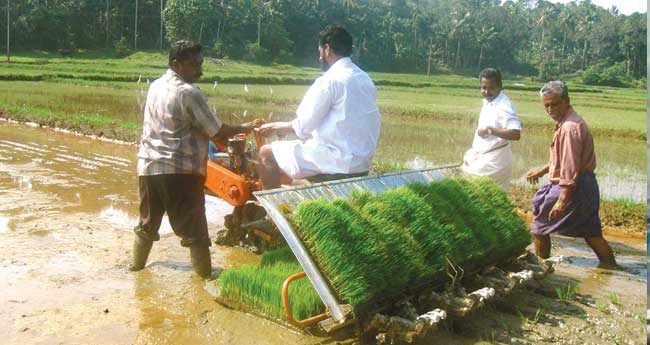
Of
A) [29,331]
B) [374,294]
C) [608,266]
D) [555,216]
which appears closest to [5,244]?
[29,331]

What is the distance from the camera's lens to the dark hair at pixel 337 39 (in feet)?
14.6

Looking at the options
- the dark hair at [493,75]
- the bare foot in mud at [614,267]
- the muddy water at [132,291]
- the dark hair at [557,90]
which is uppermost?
the dark hair at [493,75]

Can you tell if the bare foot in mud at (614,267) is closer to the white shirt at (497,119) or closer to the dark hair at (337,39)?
the white shirt at (497,119)

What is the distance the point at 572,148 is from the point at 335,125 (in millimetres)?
1999

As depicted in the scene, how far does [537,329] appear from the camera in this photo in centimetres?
382

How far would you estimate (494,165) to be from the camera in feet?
18.4

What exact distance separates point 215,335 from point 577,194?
3.15 m

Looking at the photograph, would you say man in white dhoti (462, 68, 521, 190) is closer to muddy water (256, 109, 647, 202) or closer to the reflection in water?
muddy water (256, 109, 647, 202)

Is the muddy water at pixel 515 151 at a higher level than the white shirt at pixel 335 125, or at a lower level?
lower

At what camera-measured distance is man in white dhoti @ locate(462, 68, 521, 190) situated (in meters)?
5.43

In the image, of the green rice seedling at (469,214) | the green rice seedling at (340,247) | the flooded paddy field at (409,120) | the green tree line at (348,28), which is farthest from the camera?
the green tree line at (348,28)

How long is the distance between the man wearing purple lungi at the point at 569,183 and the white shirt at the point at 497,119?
1.16 feet

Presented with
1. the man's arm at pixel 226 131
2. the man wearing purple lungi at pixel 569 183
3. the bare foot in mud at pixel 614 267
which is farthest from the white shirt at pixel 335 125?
the bare foot in mud at pixel 614 267

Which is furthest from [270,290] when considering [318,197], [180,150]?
[180,150]
